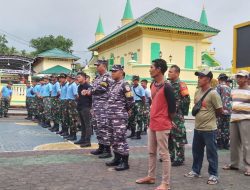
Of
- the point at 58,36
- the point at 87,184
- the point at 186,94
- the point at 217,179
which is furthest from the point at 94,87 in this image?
the point at 58,36

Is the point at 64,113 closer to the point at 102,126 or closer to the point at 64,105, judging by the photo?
the point at 64,105

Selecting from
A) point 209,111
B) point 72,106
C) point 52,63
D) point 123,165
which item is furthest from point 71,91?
point 52,63

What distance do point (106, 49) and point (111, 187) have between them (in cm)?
3282

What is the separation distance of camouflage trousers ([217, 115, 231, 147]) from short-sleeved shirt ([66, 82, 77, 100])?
399 cm

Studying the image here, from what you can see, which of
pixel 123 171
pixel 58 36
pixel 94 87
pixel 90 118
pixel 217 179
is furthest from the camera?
pixel 58 36

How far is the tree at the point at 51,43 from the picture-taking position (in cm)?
6519

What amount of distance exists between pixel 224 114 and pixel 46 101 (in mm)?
6735

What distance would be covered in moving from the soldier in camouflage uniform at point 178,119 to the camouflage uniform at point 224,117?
2.33 meters

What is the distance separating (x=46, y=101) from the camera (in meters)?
13.4

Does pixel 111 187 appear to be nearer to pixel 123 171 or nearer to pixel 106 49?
pixel 123 171

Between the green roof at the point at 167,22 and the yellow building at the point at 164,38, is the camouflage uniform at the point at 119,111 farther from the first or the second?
the green roof at the point at 167,22

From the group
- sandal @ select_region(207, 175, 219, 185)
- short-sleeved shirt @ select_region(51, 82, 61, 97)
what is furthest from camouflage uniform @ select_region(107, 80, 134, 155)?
short-sleeved shirt @ select_region(51, 82, 61, 97)

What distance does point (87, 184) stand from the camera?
5660mm

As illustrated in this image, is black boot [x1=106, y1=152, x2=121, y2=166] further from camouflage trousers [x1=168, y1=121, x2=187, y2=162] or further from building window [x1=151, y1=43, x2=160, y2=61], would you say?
building window [x1=151, y1=43, x2=160, y2=61]
